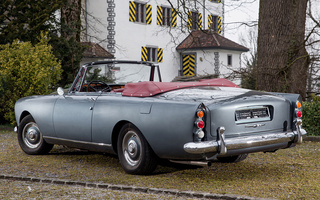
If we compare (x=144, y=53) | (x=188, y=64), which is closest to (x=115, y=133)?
(x=144, y=53)

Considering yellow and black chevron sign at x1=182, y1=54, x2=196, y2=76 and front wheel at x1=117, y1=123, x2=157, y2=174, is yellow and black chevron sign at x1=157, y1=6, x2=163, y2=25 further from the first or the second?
front wheel at x1=117, y1=123, x2=157, y2=174

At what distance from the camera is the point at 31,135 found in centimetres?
832

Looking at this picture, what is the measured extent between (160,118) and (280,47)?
6669 millimetres

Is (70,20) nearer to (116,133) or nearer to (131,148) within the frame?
(116,133)

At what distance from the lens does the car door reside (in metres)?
6.97

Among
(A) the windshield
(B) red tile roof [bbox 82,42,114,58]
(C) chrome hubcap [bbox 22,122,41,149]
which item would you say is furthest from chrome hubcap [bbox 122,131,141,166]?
(B) red tile roof [bbox 82,42,114,58]

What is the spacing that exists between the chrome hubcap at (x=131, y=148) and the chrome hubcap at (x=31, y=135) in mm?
2360

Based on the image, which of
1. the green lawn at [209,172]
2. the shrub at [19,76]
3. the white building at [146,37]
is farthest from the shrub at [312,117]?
the white building at [146,37]

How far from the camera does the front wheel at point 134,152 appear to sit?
610cm

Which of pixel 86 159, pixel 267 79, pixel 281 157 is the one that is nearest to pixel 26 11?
pixel 267 79

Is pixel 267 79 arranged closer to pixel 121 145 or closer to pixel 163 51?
Answer: pixel 121 145

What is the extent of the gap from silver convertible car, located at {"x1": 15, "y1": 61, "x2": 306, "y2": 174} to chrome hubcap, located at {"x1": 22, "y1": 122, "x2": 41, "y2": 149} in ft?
1.46

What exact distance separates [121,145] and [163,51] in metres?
31.0

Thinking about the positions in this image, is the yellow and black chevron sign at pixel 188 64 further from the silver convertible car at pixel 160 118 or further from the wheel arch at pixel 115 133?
the wheel arch at pixel 115 133
